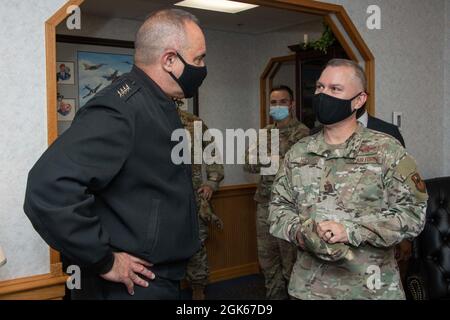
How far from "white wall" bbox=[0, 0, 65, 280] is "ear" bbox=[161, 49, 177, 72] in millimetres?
752

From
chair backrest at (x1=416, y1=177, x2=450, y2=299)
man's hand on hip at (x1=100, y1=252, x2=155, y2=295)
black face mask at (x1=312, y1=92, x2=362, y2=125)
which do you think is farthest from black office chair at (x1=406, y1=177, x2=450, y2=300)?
man's hand on hip at (x1=100, y1=252, x2=155, y2=295)

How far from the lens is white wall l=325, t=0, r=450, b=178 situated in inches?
126

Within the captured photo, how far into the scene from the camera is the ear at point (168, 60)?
1.42 meters

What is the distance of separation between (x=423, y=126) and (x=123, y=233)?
2.80m

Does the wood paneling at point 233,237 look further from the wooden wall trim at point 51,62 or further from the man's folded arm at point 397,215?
the man's folded arm at point 397,215

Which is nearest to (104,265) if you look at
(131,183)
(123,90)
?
(131,183)

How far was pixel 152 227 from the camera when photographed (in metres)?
1.34

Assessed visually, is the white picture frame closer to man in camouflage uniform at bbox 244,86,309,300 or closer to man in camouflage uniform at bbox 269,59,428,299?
man in camouflage uniform at bbox 244,86,309,300

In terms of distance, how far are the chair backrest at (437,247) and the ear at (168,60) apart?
1886 millimetres

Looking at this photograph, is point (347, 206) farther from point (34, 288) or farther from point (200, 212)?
point (200, 212)

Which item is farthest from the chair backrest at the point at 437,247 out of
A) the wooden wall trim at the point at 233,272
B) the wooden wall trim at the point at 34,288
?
the wooden wall trim at the point at 233,272

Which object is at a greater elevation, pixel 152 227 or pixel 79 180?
pixel 79 180

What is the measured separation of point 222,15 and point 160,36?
285 centimetres

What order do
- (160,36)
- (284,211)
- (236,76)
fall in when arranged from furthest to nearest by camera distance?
(236,76) → (284,211) → (160,36)
